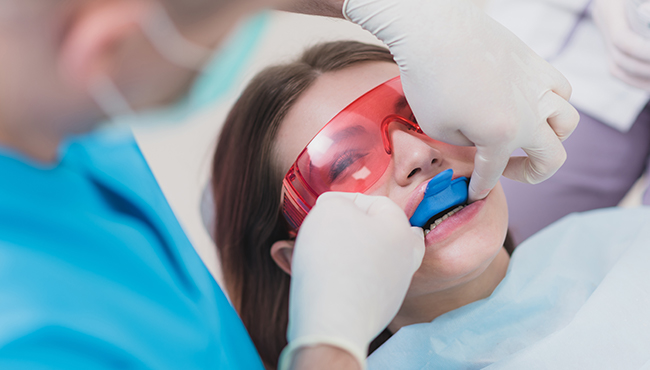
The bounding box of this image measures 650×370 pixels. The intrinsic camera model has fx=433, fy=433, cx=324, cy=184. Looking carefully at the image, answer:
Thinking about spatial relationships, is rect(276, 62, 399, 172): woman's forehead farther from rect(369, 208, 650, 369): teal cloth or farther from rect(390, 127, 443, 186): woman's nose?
rect(369, 208, 650, 369): teal cloth

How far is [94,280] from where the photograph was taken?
60 centimetres

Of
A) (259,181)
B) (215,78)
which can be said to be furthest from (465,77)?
(259,181)

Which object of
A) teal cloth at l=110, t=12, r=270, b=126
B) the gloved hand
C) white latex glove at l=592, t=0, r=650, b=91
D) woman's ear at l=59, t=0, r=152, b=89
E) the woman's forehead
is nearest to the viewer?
woman's ear at l=59, t=0, r=152, b=89

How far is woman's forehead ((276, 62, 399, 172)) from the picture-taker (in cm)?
96

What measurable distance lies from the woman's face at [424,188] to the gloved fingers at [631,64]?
79 centimetres

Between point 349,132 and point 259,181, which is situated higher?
point 349,132

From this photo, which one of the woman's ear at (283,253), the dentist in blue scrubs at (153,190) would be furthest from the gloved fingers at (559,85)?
the woman's ear at (283,253)

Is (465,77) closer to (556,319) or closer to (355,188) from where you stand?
(355,188)

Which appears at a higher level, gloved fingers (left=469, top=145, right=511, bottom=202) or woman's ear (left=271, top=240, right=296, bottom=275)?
gloved fingers (left=469, top=145, right=511, bottom=202)

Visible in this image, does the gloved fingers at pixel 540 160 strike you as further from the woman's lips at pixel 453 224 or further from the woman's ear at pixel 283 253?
the woman's ear at pixel 283 253

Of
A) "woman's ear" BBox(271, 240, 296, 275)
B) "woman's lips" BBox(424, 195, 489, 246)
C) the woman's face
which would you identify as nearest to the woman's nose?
the woman's face

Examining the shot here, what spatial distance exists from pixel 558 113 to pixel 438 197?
279mm

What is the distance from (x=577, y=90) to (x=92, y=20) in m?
1.61

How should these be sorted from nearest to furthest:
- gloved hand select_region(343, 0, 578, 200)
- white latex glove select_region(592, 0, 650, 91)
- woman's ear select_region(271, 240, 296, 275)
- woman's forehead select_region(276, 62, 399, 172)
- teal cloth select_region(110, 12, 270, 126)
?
1. teal cloth select_region(110, 12, 270, 126)
2. gloved hand select_region(343, 0, 578, 200)
3. woman's forehead select_region(276, 62, 399, 172)
4. woman's ear select_region(271, 240, 296, 275)
5. white latex glove select_region(592, 0, 650, 91)
